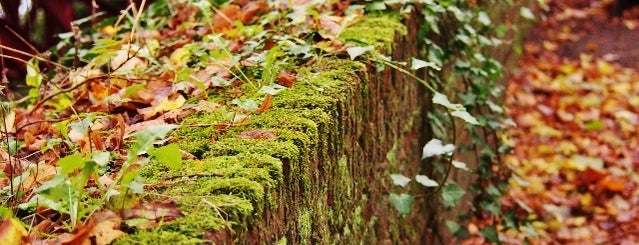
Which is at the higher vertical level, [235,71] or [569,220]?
[235,71]

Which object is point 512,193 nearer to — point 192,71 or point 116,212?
point 192,71

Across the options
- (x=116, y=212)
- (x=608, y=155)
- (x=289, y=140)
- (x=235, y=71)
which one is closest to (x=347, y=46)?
(x=235, y=71)

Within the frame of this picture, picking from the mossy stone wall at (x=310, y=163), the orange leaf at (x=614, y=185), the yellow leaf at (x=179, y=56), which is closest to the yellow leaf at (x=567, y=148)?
the orange leaf at (x=614, y=185)

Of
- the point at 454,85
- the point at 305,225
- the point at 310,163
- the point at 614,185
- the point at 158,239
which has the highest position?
the point at 158,239

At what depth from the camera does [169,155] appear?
1344 millimetres

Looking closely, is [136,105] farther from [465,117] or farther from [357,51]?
[465,117]

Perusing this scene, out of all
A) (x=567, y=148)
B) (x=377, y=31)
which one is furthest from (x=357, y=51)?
Result: (x=567, y=148)

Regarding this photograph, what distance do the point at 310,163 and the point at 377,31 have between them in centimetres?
86

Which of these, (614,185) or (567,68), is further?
(567,68)

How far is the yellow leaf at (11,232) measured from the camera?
117 centimetres

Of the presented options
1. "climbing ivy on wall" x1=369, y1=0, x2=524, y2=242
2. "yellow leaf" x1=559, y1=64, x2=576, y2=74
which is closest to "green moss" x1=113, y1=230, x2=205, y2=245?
"climbing ivy on wall" x1=369, y1=0, x2=524, y2=242

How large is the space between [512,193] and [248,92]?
9.20 feet

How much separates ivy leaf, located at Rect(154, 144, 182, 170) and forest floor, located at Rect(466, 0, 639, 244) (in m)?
2.22

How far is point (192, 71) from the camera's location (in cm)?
209
